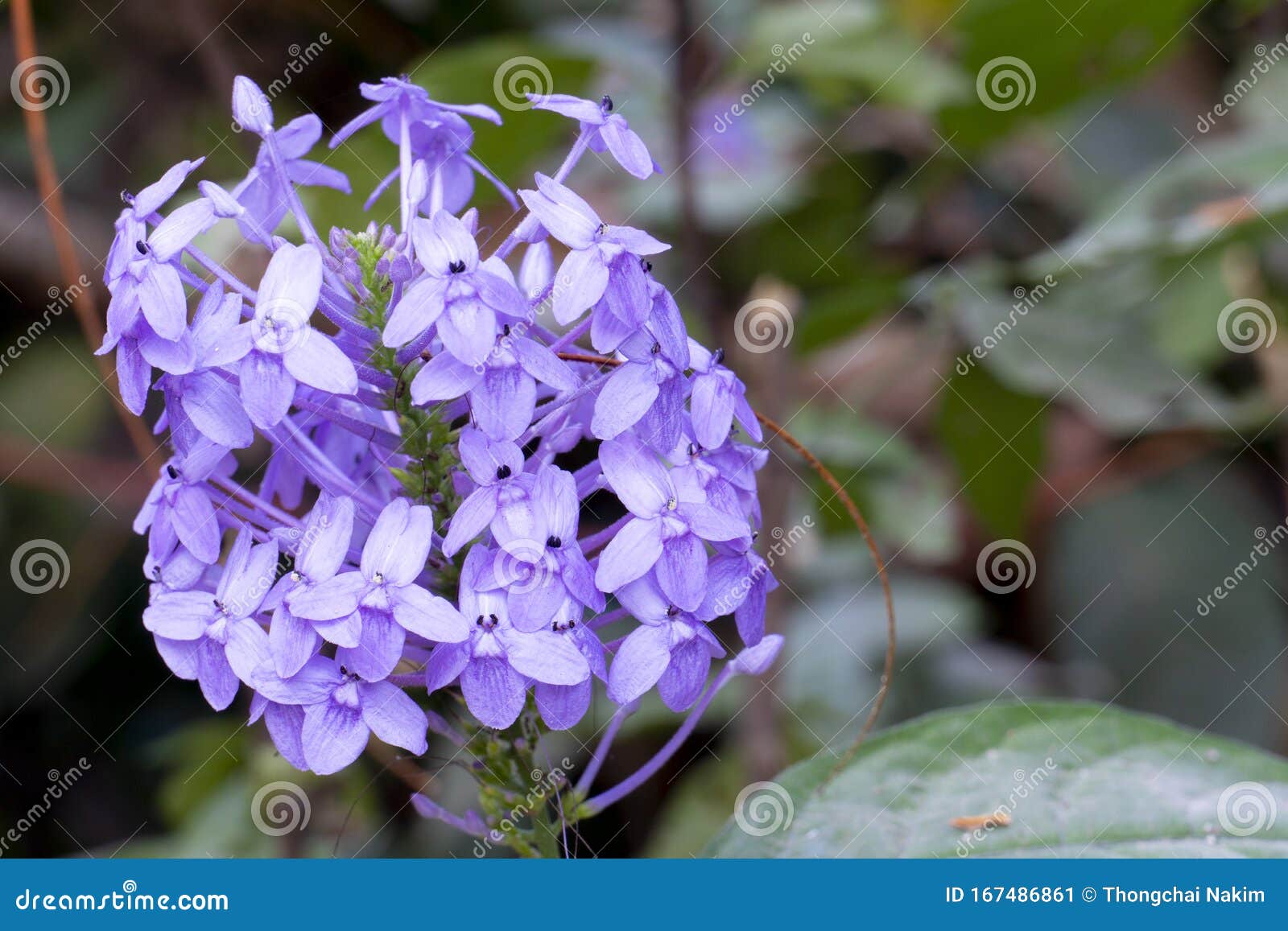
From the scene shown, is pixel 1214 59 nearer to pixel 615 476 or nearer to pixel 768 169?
pixel 768 169

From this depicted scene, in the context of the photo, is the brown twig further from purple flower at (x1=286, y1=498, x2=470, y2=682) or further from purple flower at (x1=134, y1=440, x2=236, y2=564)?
purple flower at (x1=286, y1=498, x2=470, y2=682)

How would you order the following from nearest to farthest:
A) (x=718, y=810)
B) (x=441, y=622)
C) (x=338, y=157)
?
(x=441, y=622), (x=338, y=157), (x=718, y=810)

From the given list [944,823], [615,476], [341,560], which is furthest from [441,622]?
[944,823]

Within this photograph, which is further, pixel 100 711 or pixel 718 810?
pixel 100 711

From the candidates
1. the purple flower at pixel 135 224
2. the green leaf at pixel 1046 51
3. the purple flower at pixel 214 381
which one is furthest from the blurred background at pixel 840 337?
the purple flower at pixel 214 381

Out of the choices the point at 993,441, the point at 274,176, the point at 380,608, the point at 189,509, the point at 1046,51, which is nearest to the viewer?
the point at 380,608

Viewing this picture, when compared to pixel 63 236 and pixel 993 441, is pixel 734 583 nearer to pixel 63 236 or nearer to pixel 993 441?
pixel 993 441

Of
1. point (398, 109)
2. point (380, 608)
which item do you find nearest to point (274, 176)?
point (398, 109)
